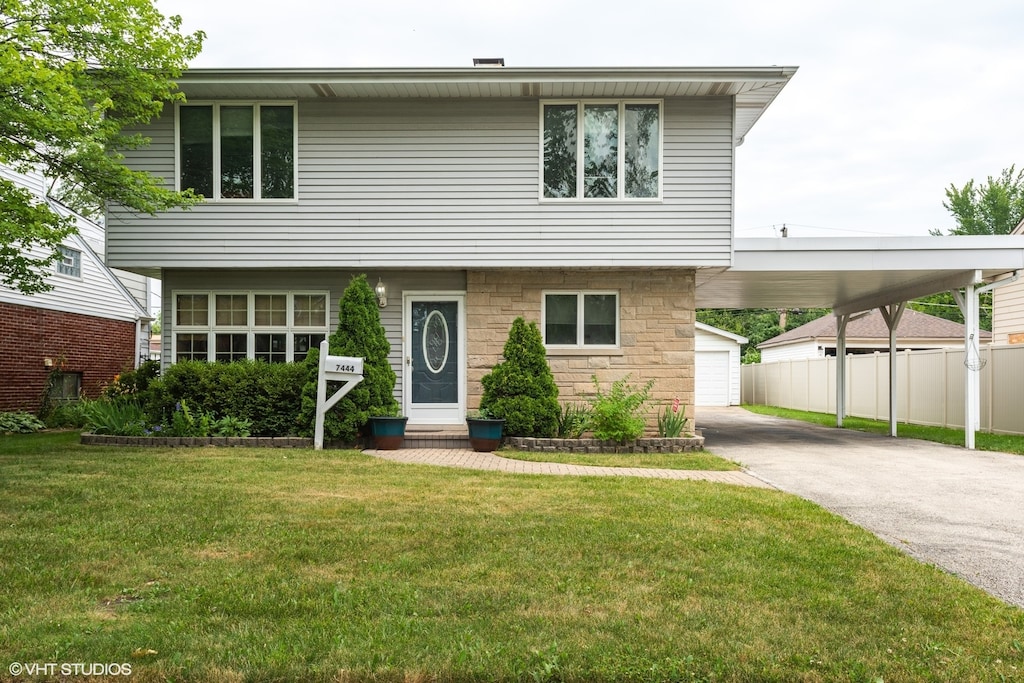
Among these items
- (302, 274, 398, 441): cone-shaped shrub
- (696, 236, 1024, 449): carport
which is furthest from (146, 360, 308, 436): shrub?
(696, 236, 1024, 449): carport

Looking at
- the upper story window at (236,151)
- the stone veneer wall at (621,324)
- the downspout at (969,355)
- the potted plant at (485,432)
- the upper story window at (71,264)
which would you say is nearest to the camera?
the potted plant at (485,432)

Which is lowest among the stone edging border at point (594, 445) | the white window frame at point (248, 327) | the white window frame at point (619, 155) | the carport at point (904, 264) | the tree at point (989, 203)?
the stone edging border at point (594, 445)

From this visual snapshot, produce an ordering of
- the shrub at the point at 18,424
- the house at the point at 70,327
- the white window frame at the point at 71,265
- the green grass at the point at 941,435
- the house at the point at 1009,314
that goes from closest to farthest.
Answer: the green grass at the point at 941,435
the shrub at the point at 18,424
the house at the point at 70,327
the white window frame at the point at 71,265
the house at the point at 1009,314

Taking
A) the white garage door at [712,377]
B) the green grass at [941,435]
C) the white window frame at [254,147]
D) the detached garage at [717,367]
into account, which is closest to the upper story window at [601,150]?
the white window frame at [254,147]

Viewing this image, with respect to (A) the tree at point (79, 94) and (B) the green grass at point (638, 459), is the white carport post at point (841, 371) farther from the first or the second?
(A) the tree at point (79, 94)

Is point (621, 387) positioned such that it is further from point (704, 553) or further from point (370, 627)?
point (370, 627)

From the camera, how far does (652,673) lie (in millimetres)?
3543

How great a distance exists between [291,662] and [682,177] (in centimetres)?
1039

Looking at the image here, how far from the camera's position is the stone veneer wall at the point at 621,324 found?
12922 mm

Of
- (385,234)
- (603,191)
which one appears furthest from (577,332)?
(385,234)

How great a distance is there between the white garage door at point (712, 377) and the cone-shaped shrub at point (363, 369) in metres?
23.2

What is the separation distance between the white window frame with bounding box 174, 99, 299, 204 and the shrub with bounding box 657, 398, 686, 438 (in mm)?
6478

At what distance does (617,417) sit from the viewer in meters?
11.6

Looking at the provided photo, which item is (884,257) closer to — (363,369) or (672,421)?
(672,421)
